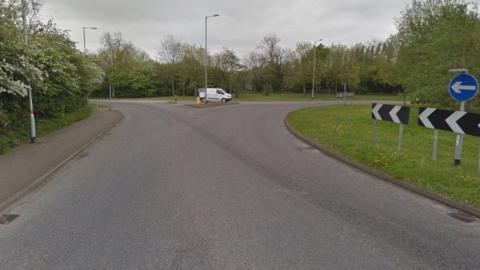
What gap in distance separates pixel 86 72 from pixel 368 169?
18.7 meters

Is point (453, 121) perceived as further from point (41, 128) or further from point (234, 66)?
point (234, 66)

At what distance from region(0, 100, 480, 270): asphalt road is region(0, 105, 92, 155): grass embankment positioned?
3.23m

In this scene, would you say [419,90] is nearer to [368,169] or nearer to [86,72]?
[368,169]

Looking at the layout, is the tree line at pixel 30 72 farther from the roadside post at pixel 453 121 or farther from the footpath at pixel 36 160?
the roadside post at pixel 453 121

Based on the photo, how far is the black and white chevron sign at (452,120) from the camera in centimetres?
637

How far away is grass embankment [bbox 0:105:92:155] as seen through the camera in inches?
361

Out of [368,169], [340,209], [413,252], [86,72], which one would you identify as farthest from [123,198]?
[86,72]

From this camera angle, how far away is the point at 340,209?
4.89m

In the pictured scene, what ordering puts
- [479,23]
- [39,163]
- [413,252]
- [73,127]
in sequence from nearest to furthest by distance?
[413,252]
[39,163]
[73,127]
[479,23]

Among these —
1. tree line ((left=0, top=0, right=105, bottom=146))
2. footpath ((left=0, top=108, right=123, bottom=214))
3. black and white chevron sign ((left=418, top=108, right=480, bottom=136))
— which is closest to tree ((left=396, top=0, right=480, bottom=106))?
black and white chevron sign ((left=418, top=108, right=480, bottom=136))

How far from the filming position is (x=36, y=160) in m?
8.14

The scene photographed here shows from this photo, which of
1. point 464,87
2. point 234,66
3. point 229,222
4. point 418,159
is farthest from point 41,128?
point 234,66

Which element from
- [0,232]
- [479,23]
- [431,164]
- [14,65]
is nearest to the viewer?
[0,232]

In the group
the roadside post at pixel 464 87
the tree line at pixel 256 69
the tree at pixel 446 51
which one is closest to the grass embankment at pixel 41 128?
the roadside post at pixel 464 87
